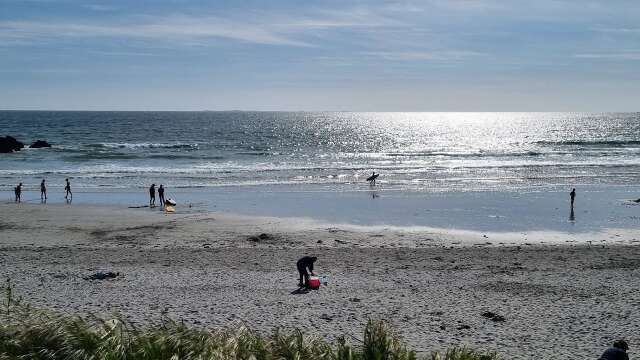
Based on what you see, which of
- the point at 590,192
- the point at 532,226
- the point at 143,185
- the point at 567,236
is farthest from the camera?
the point at 143,185

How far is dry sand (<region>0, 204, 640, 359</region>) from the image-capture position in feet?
42.7

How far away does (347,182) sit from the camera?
132ft

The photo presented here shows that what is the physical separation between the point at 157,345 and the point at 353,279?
9716mm

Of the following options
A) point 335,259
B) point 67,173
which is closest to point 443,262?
point 335,259

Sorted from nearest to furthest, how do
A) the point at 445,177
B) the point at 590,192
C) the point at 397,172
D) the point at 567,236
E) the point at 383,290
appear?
the point at 383,290 < the point at 567,236 < the point at 590,192 < the point at 445,177 < the point at 397,172

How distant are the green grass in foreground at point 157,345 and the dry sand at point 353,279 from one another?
458 centimetres

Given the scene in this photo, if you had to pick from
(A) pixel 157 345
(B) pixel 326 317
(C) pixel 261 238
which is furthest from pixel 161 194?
(A) pixel 157 345

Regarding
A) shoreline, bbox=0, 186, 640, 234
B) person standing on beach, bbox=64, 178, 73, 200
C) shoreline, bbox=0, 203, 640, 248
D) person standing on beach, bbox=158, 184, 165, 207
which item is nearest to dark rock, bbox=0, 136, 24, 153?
shoreline, bbox=0, 186, 640, 234

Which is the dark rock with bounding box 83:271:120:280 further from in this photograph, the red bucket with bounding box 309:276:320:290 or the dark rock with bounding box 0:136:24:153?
the dark rock with bounding box 0:136:24:153

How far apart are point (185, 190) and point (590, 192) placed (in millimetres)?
23976

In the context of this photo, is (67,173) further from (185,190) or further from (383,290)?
(383,290)

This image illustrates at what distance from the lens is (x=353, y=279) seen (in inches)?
650

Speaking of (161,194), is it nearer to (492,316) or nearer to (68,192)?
(68,192)

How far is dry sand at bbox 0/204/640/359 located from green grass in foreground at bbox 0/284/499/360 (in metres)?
4.58
